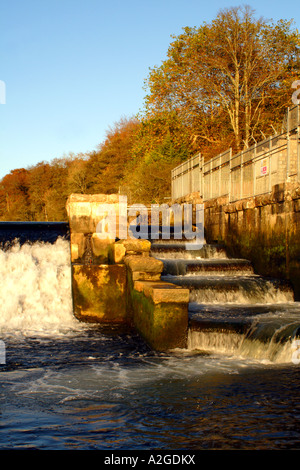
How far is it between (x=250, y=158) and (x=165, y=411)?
33.9 ft

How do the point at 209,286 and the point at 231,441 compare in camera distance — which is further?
the point at 209,286

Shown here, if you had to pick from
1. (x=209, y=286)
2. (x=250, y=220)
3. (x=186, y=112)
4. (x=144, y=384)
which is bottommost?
(x=144, y=384)

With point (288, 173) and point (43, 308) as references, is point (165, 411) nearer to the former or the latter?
point (43, 308)

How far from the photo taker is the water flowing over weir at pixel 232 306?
7.15 metres

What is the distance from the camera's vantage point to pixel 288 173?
1091 centimetres

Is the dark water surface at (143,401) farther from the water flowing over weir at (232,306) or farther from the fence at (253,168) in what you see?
the fence at (253,168)

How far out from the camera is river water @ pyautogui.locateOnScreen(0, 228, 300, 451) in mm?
4352

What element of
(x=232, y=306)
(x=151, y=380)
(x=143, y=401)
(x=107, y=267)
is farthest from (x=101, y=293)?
(x=143, y=401)

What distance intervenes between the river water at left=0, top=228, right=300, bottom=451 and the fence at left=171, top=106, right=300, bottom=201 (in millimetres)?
3064

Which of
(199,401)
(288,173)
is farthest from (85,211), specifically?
(199,401)

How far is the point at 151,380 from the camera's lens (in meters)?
6.08

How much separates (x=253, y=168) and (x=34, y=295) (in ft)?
22.5

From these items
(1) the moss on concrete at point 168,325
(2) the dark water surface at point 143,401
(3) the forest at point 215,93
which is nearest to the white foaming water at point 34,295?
(2) the dark water surface at point 143,401

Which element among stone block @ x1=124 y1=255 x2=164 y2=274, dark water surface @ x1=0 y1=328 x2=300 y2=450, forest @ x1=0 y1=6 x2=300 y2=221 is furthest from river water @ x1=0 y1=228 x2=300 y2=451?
forest @ x1=0 y1=6 x2=300 y2=221
